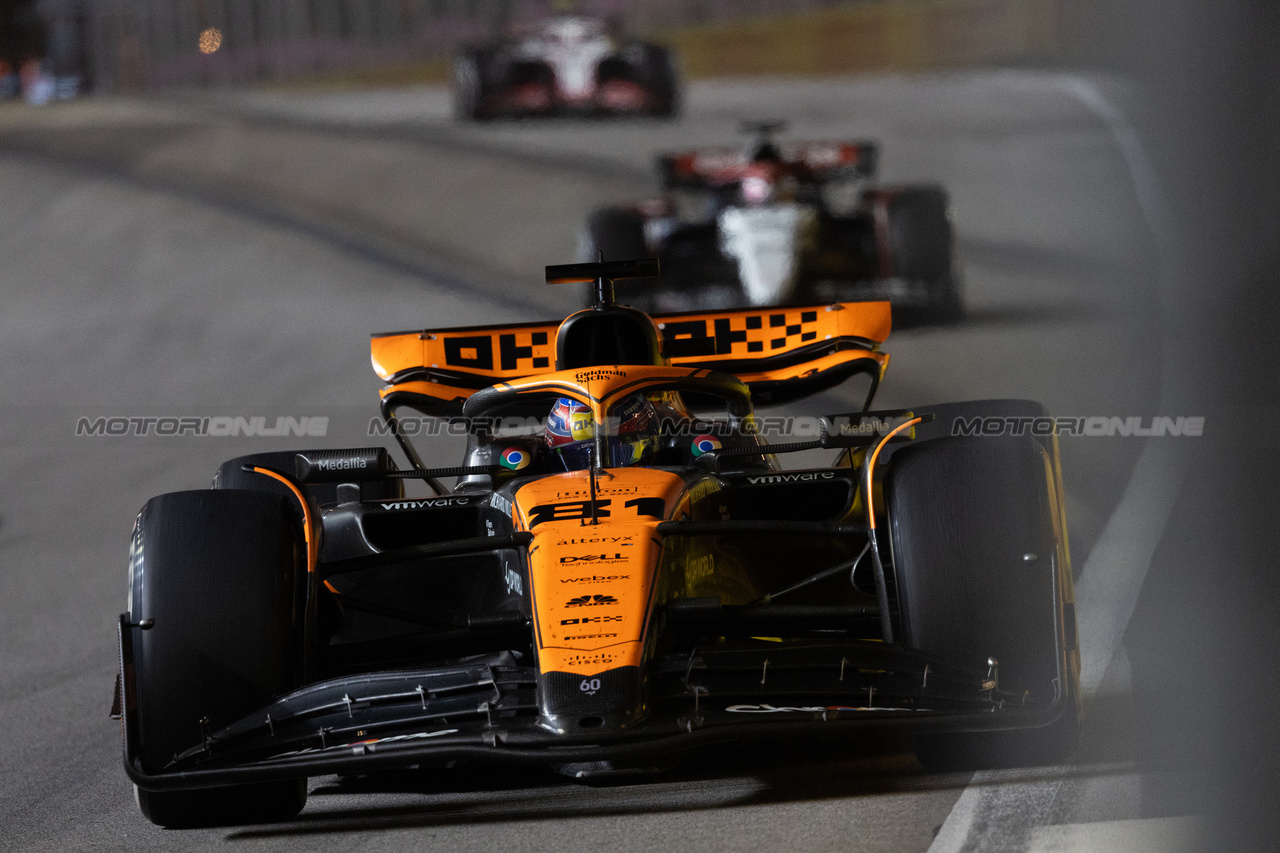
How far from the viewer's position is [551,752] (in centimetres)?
386

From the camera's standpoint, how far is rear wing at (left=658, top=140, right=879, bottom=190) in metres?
13.7

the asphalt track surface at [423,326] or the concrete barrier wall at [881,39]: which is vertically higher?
the concrete barrier wall at [881,39]

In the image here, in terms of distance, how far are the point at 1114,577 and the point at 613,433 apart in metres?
2.61

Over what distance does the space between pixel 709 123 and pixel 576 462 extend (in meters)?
16.1

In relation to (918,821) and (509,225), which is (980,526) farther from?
(509,225)

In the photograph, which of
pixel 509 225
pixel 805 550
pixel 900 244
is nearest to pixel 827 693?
Result: pixel 805 550

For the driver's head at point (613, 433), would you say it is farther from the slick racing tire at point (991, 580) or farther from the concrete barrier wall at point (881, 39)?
the concrete barrier wall at point (881, 39)

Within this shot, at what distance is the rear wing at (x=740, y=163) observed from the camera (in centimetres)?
1368

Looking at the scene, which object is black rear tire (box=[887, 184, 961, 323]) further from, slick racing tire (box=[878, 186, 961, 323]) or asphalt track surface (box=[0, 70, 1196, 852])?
asphalt track surface (box=[0, 70, 1196, 852])
